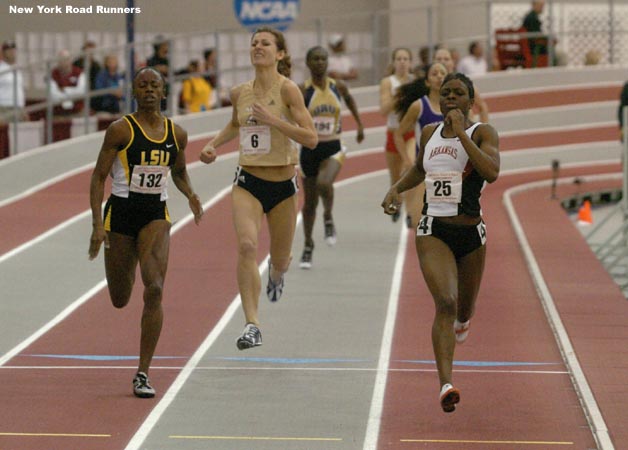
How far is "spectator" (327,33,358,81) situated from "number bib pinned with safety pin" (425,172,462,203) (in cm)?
1926

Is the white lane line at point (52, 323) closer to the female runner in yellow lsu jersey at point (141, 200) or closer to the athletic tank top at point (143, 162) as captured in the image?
the female runner in yellow lsu jersey at point (141, 200)

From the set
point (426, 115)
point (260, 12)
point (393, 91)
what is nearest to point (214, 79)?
point (260, 12)

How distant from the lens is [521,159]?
28531mm

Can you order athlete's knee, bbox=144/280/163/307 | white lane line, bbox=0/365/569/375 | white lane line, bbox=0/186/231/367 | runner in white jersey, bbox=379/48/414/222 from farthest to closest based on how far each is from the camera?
runner in white jersey, bbox=379/48/414/222 < white lane line, bbox=0/186/231/367 < white lane line, bbox=0/365/569/375 < athlete's knee, bbox=144/280/163/307

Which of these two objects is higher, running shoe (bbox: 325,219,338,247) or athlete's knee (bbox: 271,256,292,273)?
athlete's knee (bbox: 271,256,292,273)

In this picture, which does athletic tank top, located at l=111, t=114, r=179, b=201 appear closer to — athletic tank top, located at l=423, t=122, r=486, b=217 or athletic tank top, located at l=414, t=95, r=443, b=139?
athletic tank top, located at l=423, t=122, r=486, b=217

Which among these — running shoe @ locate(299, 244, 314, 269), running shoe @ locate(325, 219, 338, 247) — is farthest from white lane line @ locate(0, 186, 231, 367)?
running shoe @ locate(325, 219, 338, 247)

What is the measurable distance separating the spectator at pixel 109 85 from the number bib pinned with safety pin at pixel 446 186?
51.2 ft

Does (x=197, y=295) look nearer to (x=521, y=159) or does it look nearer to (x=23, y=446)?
(x=23, y=446)

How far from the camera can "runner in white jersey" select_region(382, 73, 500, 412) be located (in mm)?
9125

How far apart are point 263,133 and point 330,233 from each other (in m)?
6.39

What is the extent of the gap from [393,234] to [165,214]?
911cm

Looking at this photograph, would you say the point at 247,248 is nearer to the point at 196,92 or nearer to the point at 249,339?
the point at 249,339

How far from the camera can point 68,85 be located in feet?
80.1
